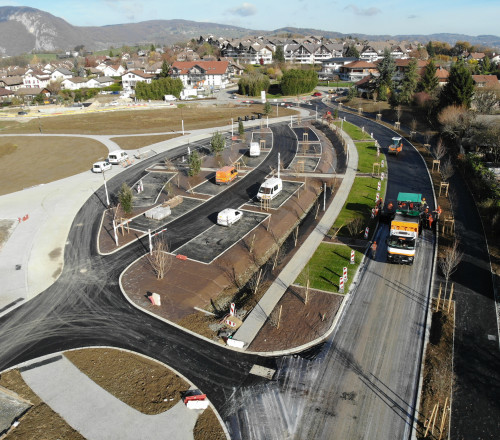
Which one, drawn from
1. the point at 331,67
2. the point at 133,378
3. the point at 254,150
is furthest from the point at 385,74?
the point at 133,378

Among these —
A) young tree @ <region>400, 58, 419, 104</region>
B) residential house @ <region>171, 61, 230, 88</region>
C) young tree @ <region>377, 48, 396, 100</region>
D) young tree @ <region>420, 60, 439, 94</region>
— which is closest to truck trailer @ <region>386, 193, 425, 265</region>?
young tree @ <region>400, 58, 419, 104</region>

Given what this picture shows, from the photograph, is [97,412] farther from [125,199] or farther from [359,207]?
[359,207]

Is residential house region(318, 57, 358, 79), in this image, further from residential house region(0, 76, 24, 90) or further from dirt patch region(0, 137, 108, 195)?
residential house region(0, 76, 24, 90)

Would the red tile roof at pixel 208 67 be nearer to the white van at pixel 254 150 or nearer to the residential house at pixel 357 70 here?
the residential house at pixel 357 70

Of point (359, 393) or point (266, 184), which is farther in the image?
point (266, 184)

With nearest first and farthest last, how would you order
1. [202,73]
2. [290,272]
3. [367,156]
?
[290,272], [367,156], [202,73]

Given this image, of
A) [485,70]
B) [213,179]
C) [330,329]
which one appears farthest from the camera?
[485,70]

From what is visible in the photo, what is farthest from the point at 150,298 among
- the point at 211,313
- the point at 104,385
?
the point at 104,385

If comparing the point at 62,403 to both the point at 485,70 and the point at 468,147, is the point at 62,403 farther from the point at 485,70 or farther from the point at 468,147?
the point at 485,70
